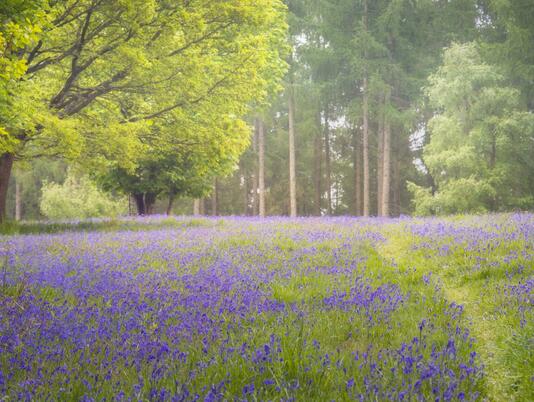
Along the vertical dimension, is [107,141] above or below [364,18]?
below

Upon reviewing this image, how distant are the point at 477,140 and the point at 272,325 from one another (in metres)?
21.5

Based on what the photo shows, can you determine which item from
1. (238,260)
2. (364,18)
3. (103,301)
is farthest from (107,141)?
(364,18)

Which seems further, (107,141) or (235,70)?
(235,70)

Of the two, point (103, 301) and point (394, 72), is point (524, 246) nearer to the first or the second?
point (103, 301)

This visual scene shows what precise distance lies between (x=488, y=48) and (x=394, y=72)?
215 inches

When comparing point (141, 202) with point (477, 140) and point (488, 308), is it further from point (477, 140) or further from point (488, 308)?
point (488, 308)

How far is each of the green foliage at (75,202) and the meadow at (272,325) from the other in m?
29.5

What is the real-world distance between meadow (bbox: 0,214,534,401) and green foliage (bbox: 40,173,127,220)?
96.6ft

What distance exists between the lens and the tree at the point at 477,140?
21.9 meters

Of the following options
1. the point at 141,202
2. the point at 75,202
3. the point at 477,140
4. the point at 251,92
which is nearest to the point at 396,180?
the point at 477,140

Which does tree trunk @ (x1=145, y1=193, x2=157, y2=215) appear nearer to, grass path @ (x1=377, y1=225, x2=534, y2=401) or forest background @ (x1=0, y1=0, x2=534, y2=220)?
forest background @ (x1=0, y1=0, x2=534, y2=220)

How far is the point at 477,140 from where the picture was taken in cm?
2256

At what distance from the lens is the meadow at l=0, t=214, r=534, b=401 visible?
320 centimetres

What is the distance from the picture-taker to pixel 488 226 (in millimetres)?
10719
